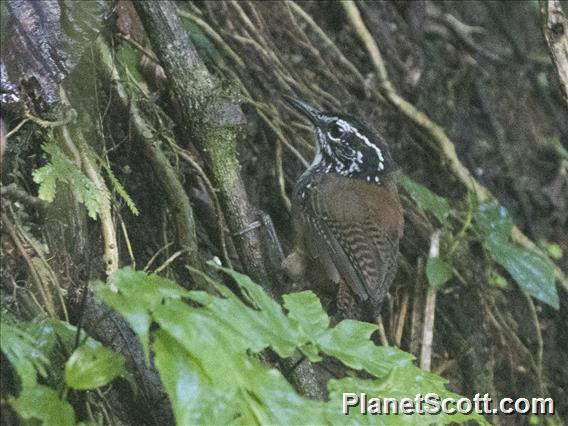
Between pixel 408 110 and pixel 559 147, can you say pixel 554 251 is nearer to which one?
pixel 559 147

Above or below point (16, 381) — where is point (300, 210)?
below

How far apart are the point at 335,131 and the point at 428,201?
60cm

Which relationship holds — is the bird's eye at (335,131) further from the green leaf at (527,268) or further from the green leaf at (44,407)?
the green leaf at (44,407)

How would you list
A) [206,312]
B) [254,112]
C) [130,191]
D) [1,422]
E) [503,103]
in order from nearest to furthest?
[206,312], [1,422], [130,191], [254,112], [503,103]

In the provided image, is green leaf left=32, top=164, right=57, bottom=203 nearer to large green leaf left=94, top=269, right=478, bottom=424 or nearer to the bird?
large green leaf left=94, top=269, right=478, bottom=424

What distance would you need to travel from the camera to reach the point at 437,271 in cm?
457

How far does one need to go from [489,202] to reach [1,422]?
2.99m

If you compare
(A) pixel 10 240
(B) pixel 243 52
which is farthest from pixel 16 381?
(B) pixel 243 52

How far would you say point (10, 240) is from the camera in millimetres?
2986

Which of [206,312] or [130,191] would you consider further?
[130,191]

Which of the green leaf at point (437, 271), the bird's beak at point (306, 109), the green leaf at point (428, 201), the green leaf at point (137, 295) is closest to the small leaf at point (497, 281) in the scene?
the green leaf at point (437, 271)

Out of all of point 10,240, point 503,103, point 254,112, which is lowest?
point 503,103

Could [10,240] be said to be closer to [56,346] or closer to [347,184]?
[56,346]

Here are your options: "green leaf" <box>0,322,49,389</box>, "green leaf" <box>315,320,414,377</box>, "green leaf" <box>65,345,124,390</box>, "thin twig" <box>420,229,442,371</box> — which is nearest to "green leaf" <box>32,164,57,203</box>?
"green leaf" <box>0,322,49,389</box>
